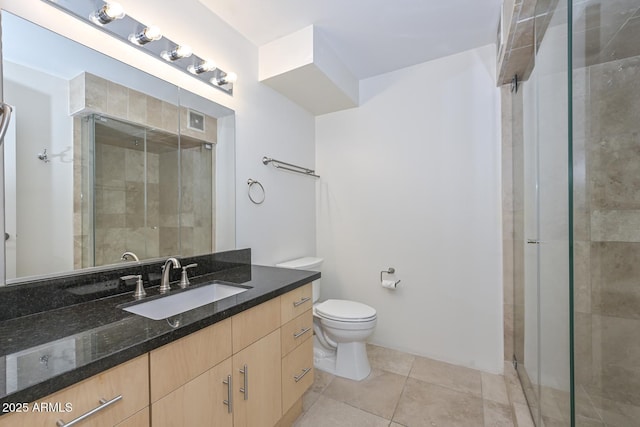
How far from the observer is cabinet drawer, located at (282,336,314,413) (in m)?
1.36

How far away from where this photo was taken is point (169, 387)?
2.82ft

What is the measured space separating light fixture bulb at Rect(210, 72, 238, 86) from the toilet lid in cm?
167

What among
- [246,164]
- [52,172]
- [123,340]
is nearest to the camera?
[123,340]

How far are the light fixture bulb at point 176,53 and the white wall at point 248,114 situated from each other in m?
A: 0.05

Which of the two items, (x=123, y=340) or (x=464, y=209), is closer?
(x=123, y=340)

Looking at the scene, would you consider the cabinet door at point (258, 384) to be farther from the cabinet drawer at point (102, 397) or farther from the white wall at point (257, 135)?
the white wall at point (257, 135)

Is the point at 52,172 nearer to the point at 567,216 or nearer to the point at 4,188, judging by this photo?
the point at 4,188

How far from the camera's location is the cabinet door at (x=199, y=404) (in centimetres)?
85

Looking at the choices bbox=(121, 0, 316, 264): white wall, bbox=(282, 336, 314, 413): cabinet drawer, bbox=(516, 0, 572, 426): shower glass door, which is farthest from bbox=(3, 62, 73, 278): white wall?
bbox=(516, 0, 572, 426): shower glass door

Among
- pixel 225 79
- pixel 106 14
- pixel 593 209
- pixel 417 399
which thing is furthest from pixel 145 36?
pixel 417 399

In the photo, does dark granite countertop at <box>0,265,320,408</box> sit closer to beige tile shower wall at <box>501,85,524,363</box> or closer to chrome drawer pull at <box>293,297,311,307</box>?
chrome drawer pull at <box>293,297,311,307</box>

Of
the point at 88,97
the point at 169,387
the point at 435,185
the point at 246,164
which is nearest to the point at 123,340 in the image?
the point at 169,387

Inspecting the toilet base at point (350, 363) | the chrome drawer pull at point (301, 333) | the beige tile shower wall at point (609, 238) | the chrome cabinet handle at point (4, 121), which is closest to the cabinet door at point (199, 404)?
the chrome drawer pull at point (301, 333)

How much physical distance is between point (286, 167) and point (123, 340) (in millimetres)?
1752
